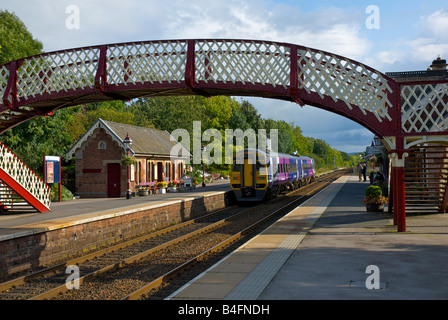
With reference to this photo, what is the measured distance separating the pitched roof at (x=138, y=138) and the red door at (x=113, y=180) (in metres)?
1.65

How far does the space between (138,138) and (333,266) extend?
26.6 metres

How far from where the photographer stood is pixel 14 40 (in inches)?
1398

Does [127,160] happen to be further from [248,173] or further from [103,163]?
[248,173]

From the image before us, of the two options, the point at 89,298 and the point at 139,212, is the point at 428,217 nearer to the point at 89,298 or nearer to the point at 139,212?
the point at 139,212

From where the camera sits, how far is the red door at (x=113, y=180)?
29.8 meters

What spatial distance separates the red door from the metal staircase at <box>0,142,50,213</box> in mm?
10110

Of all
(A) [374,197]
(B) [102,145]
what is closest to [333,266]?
(A) [374,197]

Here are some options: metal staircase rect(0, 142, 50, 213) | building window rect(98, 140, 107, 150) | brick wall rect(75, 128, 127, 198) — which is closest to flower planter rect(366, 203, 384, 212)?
metal staircase rect(0, 142, 50, 213)

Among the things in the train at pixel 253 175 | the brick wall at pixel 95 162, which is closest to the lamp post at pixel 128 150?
the brick wall at pixel 95 162

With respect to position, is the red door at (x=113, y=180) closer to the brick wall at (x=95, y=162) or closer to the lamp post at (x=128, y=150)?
the brick wall at (x=95, y=162)

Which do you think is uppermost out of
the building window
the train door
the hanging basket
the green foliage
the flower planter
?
the building window

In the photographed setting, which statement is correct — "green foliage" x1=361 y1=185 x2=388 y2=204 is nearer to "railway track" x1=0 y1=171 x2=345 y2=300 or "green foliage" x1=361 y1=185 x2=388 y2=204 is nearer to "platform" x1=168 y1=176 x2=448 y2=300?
"platform" x1=168 y1=176 x2=448 y2=300

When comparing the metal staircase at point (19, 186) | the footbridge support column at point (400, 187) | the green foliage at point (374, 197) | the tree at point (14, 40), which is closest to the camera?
the footbridge support column at point (400, 187)

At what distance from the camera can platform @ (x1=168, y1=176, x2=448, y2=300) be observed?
275 inches
